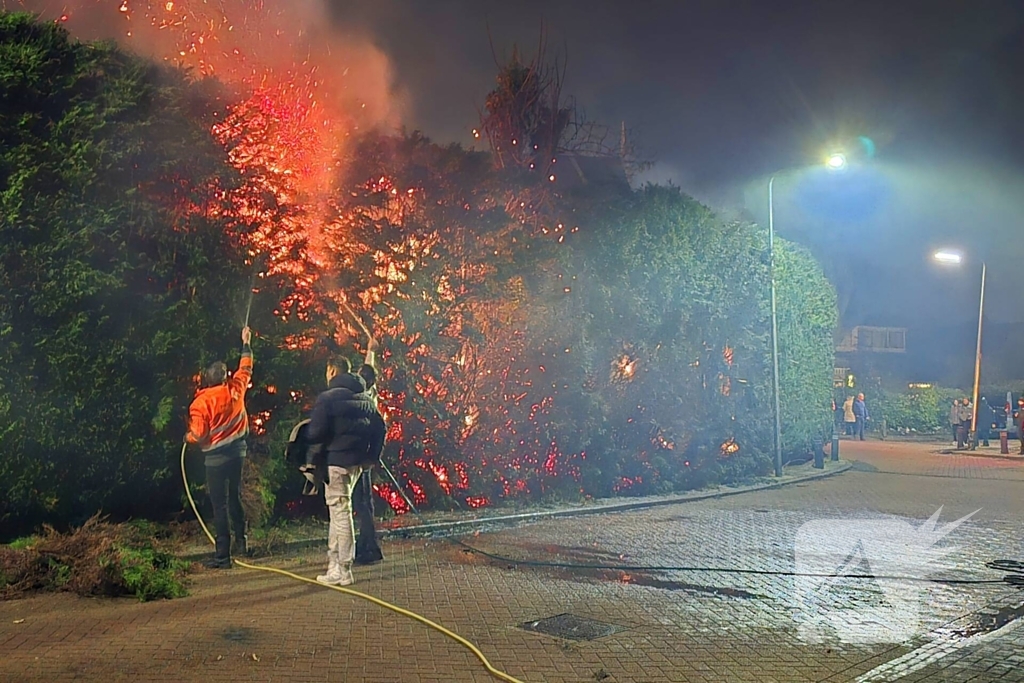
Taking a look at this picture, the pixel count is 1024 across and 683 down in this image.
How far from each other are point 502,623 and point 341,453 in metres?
2.30

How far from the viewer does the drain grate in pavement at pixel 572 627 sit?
6980mm

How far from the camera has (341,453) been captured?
8.64m

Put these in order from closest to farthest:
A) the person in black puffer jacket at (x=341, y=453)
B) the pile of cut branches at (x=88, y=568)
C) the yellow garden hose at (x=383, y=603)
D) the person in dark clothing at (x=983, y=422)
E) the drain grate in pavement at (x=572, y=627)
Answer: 1. the yellow garden hose at (x=383, y=603)
2. the drain grate in pavement at (x=572, y=627)
3. the pile of cut branches at (x=88, y=568)
4. the person in black puffer jacket at (x=341, y=453)
5. the person in dark clothing at (x=983, y=422)

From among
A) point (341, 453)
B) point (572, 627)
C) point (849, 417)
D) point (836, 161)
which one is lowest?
point (572, 627)

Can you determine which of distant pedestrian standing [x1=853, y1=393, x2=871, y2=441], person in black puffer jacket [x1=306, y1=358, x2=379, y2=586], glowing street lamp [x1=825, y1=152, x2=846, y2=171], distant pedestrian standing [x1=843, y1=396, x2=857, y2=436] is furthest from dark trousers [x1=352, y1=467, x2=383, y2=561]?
distant pedestrian standing [x1=843, y1=396, x2=857, y2=436]

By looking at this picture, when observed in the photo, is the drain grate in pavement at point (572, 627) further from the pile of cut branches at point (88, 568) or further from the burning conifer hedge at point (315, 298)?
the burning conifer hedge at point (315, 298)

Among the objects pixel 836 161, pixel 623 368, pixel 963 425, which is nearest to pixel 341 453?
pixel 623 368

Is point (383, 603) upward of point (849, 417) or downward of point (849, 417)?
downward

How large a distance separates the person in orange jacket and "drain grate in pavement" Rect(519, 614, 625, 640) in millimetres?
3470

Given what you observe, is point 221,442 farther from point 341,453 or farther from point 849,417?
point 849,417

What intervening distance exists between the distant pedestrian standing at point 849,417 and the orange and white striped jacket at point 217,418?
30719 mm

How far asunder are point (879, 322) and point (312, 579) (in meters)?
59.5

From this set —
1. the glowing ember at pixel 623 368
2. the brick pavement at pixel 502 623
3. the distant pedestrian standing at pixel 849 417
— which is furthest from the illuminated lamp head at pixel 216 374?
the distant pedestrian standing at pixel 849 417

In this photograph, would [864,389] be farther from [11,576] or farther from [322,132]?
[11,576]
